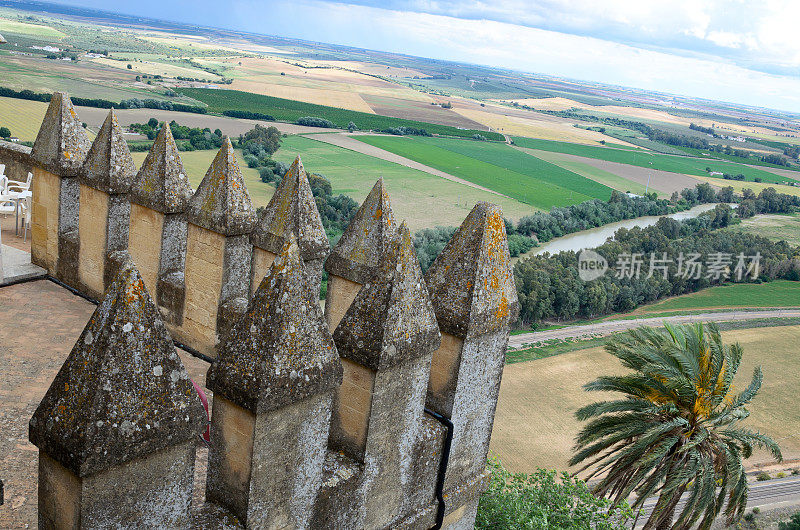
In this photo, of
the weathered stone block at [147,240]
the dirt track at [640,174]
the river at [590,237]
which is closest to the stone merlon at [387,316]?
the weathered stone block at [147,240]

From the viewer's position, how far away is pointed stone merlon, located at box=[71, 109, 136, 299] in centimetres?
841

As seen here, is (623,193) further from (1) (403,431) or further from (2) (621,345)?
(1) (403,431)

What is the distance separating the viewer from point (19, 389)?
7.11 metres

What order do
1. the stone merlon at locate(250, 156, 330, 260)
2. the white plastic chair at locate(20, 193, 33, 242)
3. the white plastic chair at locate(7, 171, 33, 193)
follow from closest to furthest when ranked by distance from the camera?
the stone merlon at locate(250, 156, 330, 260) < the white plastic chair at locate(20, 193, 33, 242) < the white plastic chair at locate(7, 171, 33, 193)

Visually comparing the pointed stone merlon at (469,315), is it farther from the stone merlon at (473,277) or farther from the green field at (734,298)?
the green field at (734,298)

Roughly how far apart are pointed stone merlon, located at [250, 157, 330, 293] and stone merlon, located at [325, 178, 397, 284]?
35cm

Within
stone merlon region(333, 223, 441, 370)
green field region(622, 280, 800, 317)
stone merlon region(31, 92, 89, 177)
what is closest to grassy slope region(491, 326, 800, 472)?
green field region(622, 280, 800, 317)

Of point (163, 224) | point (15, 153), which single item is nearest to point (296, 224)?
point (163, 224)

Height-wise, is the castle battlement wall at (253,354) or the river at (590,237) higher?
the castle battlement wall at (253,354)

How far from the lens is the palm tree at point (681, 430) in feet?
45.1

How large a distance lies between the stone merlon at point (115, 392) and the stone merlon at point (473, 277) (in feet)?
9.84

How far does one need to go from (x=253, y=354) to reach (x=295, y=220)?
2945 mm

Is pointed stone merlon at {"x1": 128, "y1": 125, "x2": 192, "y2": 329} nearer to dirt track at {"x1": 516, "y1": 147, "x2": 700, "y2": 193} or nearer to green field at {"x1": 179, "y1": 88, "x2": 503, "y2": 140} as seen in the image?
green field at {"x1": 179, "y1": 88, "x2": 503, "y2": 140}

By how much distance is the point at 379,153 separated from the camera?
95.2m
